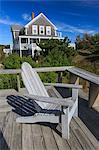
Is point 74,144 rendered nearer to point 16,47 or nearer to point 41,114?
point 41,114

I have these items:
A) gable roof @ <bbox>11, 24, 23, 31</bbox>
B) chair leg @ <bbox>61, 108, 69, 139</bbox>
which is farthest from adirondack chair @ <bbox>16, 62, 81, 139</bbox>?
gable roof @ <bbox>11, 24, 23, 31</bbox>

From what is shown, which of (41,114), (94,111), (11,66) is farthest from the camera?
(11,66)

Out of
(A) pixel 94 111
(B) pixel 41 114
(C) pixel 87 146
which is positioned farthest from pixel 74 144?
(A) pixel 94 111

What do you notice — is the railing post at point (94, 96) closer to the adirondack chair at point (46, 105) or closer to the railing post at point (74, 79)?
the adirondack chair at point (46, 105)

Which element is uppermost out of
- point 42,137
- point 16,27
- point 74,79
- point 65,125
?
point 16,27

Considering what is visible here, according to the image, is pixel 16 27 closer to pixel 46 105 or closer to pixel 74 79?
pixel 74 79

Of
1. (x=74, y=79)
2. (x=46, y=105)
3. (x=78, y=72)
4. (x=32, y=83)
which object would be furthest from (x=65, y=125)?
(x=74, y=79)

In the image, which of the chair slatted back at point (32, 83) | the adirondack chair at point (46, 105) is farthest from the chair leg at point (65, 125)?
the chair slatted back at point (32, 83)

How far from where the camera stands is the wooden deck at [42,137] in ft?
7.82

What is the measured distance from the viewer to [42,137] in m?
2.60

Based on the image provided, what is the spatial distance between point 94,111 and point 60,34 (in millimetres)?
21104

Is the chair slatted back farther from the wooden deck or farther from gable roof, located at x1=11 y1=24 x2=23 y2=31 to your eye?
gable roof, located at x1=11 y1=24 x2=23 y2=31

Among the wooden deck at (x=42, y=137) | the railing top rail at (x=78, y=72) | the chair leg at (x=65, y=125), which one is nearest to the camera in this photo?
the wooden deck at (x=42, y=137)

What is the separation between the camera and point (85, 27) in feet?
101
